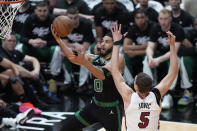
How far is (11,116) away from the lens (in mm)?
6617

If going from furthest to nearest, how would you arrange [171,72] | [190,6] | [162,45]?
[190,6], [162,45], [171,72]

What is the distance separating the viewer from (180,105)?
7.54m

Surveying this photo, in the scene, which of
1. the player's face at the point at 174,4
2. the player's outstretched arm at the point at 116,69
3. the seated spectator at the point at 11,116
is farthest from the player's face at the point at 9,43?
the player's outstretched arm at the point at 116,69

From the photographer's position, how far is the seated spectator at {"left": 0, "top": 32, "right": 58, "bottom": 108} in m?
7.49

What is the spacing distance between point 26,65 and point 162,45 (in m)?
2.81

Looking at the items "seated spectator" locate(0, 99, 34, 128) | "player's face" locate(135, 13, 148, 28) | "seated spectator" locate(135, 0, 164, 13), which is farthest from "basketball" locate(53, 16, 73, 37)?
"seated spectator" locate(135, 0, 164, 13)

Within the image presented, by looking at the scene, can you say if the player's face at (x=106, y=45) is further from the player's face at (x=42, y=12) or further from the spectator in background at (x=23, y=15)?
the spectator in background at (x=23, y=15)

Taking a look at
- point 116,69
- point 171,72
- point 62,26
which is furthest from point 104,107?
point 62,26

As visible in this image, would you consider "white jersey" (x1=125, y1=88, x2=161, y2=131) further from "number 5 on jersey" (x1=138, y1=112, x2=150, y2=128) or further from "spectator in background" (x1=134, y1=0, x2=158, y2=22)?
"spectator in background" (x1=134, y1=0, x2=158, y2=22)

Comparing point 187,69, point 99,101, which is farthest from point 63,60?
point 99,101

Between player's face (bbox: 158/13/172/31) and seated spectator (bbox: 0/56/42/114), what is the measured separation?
2858mm

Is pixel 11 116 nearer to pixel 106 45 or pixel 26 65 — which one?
pixel 26 65

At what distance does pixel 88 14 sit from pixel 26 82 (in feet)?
7.68

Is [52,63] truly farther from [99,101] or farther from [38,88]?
[99,101]
